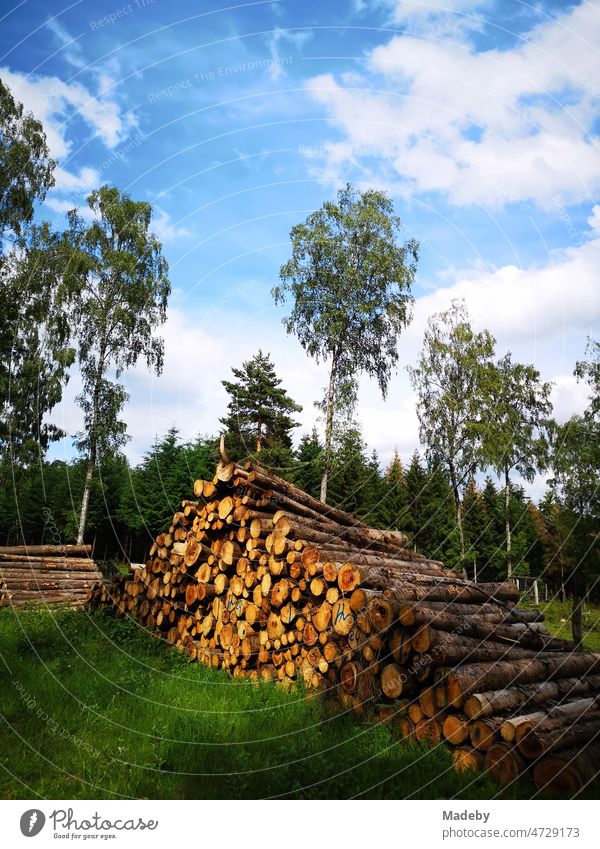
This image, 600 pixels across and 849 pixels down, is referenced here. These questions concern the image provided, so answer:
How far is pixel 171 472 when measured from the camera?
34.8 meters

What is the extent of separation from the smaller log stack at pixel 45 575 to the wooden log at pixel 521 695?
964 cm

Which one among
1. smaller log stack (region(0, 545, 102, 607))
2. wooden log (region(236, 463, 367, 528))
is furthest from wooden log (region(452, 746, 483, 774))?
smaller log stack (region(0, 545, 102, 607))

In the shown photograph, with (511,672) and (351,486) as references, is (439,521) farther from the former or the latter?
(511,672)

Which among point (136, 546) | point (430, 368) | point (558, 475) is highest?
point (430, 368)

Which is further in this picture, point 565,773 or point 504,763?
point 504,763

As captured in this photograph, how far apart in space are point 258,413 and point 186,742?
18.8 metres

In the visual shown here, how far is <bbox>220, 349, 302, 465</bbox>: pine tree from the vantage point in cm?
2255

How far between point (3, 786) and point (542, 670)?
5.12 meters

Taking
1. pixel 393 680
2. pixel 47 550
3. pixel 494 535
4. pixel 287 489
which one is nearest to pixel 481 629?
pixel 393 680

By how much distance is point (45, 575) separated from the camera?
13.2m

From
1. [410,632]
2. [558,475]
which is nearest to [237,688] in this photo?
[410,632]

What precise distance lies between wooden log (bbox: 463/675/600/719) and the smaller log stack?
964 cm

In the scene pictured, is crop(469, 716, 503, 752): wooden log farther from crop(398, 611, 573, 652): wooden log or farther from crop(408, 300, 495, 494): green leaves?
crop(408, 300, 495, 494): green leaves
